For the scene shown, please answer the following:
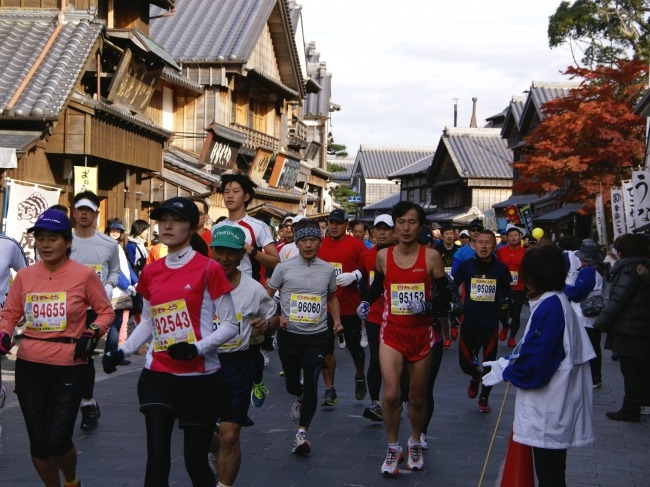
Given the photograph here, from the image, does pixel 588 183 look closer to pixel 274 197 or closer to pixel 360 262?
pixel 274 197

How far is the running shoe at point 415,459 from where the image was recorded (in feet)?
23.7

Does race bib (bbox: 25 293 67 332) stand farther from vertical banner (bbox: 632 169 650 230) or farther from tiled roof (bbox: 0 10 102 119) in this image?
vertical banner (bbox: 632 169 650 230)

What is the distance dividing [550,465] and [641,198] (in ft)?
45.4

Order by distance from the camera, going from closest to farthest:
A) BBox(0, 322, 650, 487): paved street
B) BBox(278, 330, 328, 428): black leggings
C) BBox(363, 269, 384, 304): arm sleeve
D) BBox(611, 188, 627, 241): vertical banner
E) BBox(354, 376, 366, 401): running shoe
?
BBox(0, 322, 650, 487): paved street → BBox(363, 269, 384, 304): arm sleeve → BBox(278, 330, 328, 428): black leggings → BBox(354, 376, 366, 401): running shoe → BBox(611, 188, 627, 241): vertical banner

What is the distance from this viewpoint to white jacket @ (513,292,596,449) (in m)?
5.06

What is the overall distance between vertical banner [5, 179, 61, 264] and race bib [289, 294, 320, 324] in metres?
6.62

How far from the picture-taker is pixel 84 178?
1803 centimetres

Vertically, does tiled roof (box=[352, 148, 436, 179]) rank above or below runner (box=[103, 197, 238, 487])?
above

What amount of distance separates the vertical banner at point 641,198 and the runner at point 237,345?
12.7 m

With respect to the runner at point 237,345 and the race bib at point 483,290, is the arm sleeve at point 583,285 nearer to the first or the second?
the race bib at point 483,290

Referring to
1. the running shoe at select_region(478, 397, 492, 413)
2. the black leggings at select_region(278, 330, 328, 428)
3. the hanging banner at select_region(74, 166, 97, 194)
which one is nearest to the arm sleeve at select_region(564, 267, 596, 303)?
the running shoe at select_region(478, 397, 492, 413)

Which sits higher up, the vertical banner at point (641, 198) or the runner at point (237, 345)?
the vertical banner at point (641, 198)

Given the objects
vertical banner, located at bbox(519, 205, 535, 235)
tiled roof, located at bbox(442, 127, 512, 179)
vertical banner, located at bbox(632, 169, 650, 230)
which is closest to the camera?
vertical banner, located at bbox(632, 169, 650, 230)

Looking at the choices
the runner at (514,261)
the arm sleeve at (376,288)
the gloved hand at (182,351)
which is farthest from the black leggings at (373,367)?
the runner at (514,261)
